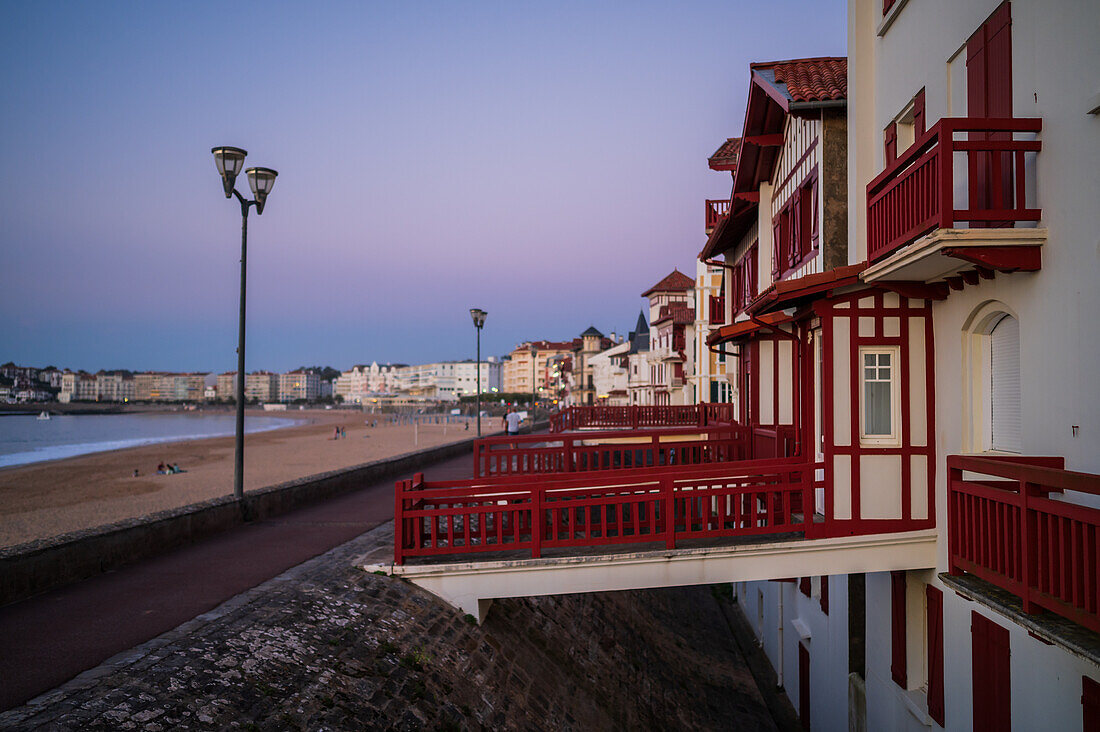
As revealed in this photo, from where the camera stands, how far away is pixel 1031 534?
15.8 ft

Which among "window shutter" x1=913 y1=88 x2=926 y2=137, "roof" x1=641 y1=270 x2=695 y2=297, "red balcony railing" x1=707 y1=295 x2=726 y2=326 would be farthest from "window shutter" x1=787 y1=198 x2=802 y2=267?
"roof" x1=641 y1=270 x2=695 y2=297

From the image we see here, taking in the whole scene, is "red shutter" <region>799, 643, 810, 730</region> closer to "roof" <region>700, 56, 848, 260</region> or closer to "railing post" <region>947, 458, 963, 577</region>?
"railing post" <region>947, 458, 963, 577</region>

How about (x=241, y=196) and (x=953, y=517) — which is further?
(x=241, y=196)

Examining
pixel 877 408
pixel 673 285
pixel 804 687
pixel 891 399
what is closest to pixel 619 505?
pixel 877 408

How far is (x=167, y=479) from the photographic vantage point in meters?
34.6

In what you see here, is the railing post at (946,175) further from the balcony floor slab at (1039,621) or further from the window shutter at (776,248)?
the window shutter at (776,248)

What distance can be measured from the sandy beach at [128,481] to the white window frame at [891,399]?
17922mm

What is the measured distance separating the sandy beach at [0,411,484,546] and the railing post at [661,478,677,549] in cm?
1591

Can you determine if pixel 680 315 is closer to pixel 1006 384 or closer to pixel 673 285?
pixel 673 285

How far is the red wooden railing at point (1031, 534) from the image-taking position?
4172 millimetres

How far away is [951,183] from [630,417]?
20402mm

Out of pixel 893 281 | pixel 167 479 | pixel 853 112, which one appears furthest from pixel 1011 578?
pixel 167 479

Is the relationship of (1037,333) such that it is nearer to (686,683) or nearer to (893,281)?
(893,281)

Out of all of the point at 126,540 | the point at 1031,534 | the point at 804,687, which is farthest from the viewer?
the point at 804,687
